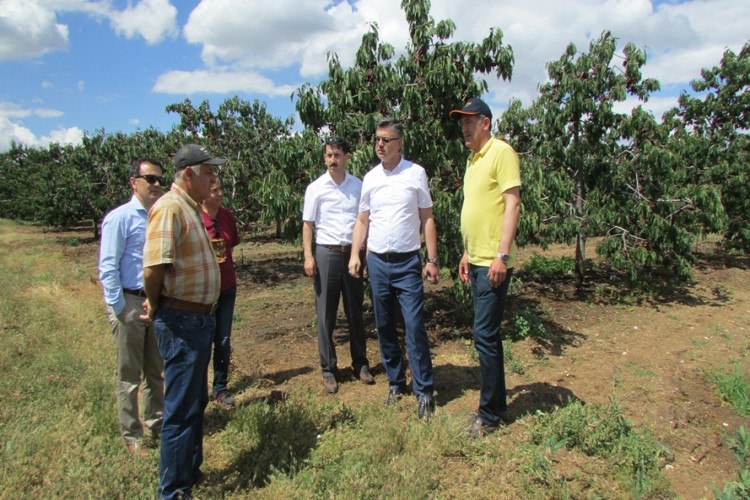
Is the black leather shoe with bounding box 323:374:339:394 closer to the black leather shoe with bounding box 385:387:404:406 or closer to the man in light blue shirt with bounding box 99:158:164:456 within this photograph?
the black leather shoe with bounding box 385:387:404:406

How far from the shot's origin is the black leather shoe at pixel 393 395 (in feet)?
12.2

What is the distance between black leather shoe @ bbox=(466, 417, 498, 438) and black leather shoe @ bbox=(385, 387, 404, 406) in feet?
2.17

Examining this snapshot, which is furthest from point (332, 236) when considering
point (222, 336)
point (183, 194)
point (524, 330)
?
point (524, 330)

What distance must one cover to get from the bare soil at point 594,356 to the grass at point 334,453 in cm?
19

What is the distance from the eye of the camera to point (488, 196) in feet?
10.2

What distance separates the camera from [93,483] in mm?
2781

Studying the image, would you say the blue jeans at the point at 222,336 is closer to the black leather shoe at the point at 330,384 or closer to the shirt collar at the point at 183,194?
the black leather shoe at the point at 330,384

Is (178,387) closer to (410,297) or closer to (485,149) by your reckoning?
(410,297)

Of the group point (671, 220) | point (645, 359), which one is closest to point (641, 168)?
point (671, 220)

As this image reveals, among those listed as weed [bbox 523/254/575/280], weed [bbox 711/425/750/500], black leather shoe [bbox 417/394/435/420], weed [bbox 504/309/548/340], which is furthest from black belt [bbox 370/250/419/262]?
weed [bbox 523/254/575/280]

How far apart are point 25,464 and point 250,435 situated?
1.35 meters

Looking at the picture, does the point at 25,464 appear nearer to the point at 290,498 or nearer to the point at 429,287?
the point at 290,498

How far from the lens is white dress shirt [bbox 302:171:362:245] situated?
4.04 m

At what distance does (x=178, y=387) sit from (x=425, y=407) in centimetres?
174
